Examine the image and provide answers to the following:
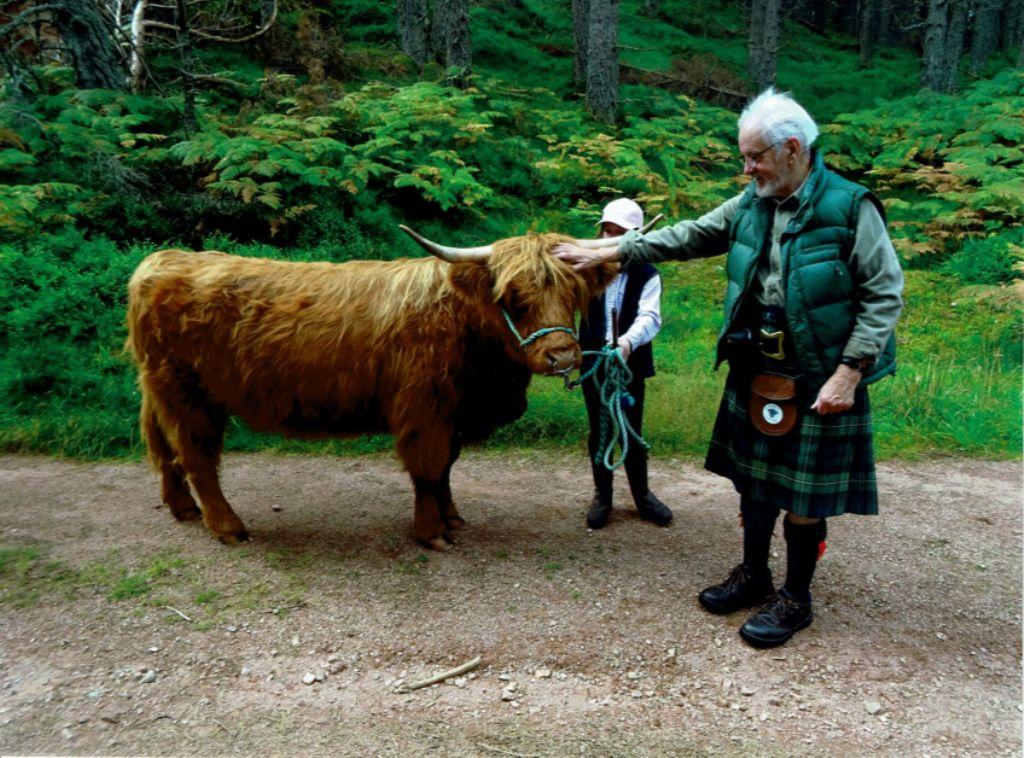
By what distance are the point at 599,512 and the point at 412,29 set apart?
12.6m

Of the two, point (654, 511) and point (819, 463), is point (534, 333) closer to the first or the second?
point (819, 463)

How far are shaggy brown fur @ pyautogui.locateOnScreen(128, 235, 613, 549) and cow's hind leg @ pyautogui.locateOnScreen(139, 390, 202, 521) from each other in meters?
0.14

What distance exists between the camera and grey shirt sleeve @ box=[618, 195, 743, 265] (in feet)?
11.3

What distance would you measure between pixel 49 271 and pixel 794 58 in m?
24.5

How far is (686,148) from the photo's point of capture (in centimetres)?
1214

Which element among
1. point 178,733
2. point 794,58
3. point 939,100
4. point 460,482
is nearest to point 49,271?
point 460,482

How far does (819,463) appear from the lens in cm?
308

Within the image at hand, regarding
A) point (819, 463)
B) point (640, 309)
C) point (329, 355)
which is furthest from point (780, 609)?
point (329, 355)

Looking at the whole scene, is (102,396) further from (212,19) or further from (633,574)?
(212,19)

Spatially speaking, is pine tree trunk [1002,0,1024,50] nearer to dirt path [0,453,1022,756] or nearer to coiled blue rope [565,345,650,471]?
dirt path [0,453,1022,756]

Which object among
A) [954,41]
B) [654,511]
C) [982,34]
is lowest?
[654,511]

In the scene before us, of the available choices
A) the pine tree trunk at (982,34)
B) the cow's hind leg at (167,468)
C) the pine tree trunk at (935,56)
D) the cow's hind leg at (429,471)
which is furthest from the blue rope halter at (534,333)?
the pine tree trunk at (982,34)

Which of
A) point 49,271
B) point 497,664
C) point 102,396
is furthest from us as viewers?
point 49,271

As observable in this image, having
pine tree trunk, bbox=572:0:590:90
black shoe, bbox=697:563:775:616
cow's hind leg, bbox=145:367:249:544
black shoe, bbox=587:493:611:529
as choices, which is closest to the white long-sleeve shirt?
black shoe, bbox=587:493:611:529
